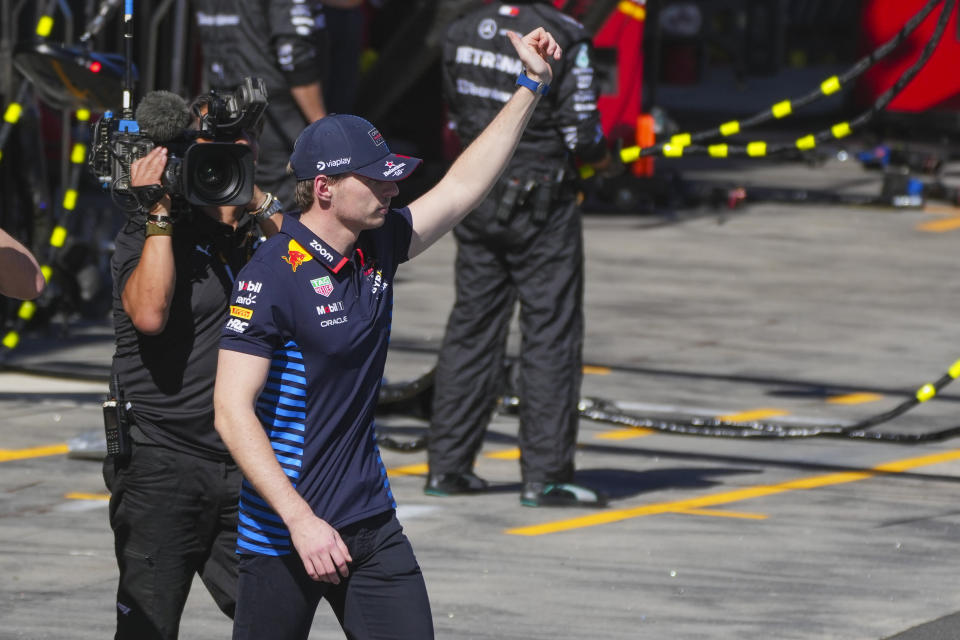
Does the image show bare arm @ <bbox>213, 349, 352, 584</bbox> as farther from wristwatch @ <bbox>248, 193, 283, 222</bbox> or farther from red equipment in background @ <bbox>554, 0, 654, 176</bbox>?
red equipment in background @ <bbox>554, 0, 654, 176</bbox>

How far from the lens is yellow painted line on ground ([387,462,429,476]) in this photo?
905 centimetres

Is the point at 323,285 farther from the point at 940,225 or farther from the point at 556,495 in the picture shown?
the point at 940,225

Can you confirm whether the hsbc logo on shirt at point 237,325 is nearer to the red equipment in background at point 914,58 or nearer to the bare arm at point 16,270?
the bare arm at point 16,270

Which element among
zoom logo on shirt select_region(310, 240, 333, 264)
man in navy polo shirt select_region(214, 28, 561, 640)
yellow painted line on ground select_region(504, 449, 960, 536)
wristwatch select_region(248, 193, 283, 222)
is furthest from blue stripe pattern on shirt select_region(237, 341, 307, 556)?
yellow painted line on ground select_region(504, 449, 960, 536)

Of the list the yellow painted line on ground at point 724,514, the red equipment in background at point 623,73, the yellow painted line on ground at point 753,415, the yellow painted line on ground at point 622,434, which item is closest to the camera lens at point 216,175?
the yellow painted line on ground at point 724,514

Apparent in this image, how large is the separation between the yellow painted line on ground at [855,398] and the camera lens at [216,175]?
639 cm

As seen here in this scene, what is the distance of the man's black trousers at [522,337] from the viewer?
8312mm

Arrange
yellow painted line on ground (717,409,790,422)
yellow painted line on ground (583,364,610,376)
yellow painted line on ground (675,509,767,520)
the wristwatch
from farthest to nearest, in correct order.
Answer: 1. yellow painted line on ground (583,364,610,376)
2. yellow painted line on ground (717,409,790,422)
3. yellow painted line on ground (675,509,767,520)
4. the wristwatch

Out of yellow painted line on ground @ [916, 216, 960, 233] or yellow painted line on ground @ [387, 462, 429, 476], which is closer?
yellow painted line on ground @ [387, 462, 429, 476]

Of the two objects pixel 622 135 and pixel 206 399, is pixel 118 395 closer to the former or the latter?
pixel 206 399

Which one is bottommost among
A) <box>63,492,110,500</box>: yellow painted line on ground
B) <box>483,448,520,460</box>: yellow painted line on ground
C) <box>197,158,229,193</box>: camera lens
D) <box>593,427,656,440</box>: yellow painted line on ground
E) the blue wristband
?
<box>63,492,110,500</box>: yellow painted line on ground

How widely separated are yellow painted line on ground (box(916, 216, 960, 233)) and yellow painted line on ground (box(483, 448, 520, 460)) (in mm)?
9282

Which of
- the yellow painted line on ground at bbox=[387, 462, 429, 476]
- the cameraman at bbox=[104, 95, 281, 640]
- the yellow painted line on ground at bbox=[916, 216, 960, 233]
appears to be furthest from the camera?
the yellow painted line on ground at bbox=[916, 216, 960, 233]

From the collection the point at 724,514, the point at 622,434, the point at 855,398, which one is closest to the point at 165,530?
the point at 724,514
